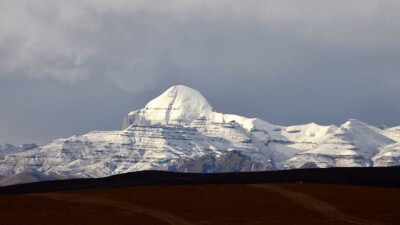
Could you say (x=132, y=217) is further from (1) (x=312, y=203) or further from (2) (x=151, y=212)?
(1) (x=312, y=203)

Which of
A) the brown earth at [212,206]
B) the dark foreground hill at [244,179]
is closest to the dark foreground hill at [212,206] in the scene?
the brown earth at [212,206]

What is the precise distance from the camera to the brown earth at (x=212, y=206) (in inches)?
3164

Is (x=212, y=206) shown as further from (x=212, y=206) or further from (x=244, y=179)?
(x=244, y=179)

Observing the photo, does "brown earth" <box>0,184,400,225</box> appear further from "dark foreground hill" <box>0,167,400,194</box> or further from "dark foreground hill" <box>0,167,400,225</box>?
"dark foreground hill" <box>0,167,400,194</box>

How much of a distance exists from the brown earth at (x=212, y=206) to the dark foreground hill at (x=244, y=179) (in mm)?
18509

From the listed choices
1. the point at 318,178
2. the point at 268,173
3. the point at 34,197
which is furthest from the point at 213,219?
the point at 268,173

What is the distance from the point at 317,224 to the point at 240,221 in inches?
217

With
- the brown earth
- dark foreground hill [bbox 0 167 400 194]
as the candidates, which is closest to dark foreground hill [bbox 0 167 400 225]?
the brown earth

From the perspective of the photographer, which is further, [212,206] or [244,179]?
[244,179]

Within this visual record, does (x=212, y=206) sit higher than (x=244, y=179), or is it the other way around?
(x=244, y=179)

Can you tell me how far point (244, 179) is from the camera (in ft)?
412

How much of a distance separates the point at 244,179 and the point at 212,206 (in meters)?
39.9

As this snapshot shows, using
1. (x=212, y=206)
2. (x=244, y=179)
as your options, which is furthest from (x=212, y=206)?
(x=244, y=179)

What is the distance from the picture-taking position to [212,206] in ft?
281
